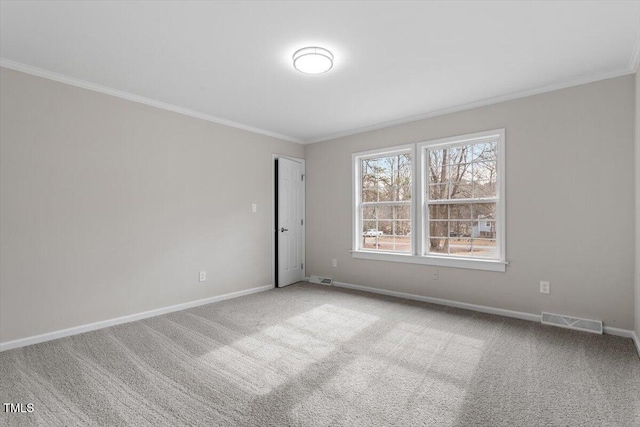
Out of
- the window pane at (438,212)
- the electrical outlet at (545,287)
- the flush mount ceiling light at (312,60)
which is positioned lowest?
the electrical outlet at (545,287)

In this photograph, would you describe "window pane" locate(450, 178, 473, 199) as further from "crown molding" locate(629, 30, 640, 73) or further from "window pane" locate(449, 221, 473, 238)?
"crown molding" locate(629, 30, 640, 73)

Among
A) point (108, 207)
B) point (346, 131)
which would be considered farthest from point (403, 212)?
point (108, 207)

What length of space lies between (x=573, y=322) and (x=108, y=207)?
480cm

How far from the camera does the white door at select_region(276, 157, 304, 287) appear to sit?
17.2 ft

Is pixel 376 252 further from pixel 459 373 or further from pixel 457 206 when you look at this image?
pixel 459 373

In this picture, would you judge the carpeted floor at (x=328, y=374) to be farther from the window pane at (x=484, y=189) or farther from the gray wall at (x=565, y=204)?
the window pane at (x=484, y=189)

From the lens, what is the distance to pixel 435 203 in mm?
4281

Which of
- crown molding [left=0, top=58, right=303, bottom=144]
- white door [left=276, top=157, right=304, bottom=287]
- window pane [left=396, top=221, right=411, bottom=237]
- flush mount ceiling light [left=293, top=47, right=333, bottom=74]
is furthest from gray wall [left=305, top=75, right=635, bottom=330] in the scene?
crown molding [left=0, top=58, right=303, bottom=144]

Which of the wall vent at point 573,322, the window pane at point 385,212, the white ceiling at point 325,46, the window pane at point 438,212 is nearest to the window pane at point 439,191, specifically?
the window pane at point 438,212

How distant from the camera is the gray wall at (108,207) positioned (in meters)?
2.87

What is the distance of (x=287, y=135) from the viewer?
5.33m

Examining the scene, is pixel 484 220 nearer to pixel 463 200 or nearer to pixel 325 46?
pixel 463 200

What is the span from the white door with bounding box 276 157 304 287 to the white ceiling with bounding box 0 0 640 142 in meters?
1.65

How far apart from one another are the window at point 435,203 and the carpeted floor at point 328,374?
89 cm
